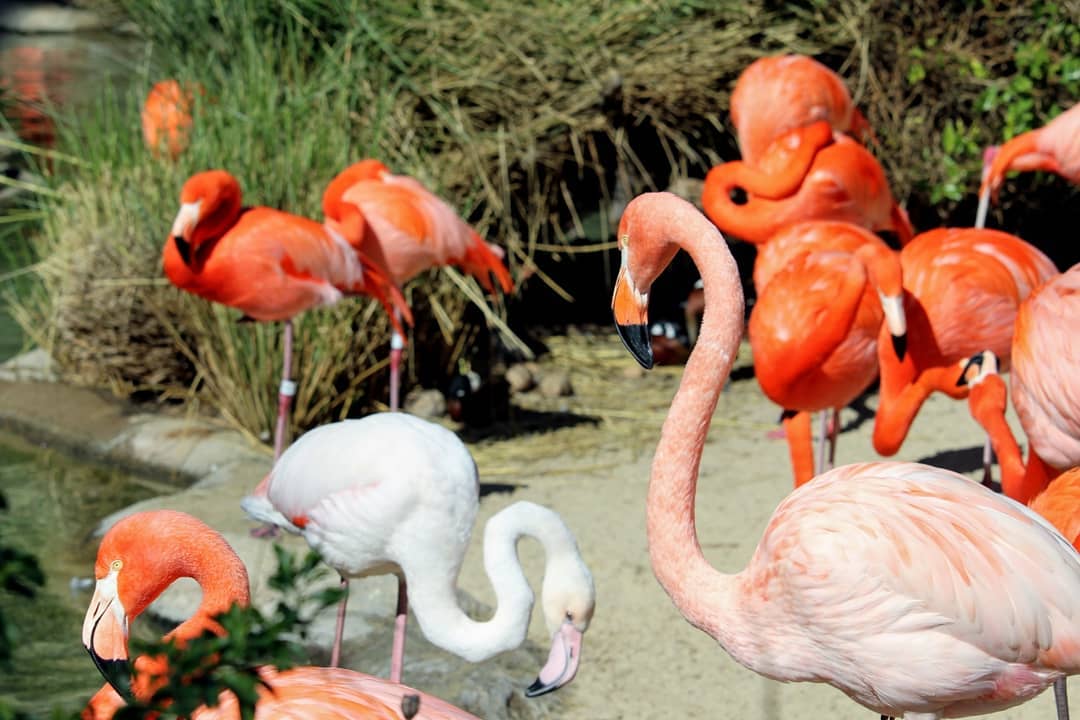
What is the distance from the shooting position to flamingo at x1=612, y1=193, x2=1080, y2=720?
2396 millimetres

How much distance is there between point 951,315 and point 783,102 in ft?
5.32

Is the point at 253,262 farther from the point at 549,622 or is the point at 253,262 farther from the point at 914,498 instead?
the point at 914,498

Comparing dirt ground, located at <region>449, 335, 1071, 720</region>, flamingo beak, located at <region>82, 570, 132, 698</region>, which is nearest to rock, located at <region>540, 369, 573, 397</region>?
dirt ground, located at <region>449, 335, 1071, 720</region>

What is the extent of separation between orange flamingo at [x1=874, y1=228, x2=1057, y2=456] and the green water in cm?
271

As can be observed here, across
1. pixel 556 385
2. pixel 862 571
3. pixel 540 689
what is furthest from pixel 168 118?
pixel 862 571

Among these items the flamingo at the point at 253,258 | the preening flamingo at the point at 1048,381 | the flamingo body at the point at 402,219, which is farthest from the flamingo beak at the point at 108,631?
the flamingo body at the point at 402,219

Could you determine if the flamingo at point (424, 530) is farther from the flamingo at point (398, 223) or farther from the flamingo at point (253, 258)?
the flamingo at point (398, 223)

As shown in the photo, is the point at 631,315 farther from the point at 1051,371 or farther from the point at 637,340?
the point at 1051,371

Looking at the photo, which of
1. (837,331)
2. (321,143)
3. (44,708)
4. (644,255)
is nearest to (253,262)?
(321,143)

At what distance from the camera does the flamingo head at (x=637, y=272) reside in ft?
8.30

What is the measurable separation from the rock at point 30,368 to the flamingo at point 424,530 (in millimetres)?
3002

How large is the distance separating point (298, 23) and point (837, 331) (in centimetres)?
351

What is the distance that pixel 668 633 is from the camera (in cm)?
385

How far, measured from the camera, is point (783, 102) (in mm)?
5691
